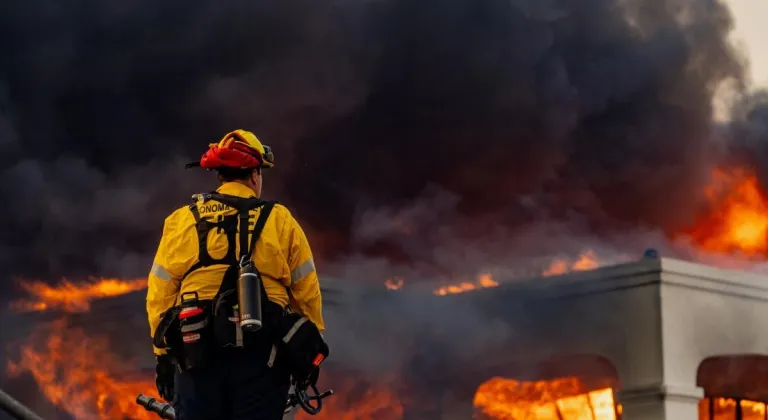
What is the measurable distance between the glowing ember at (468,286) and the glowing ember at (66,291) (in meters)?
3.22

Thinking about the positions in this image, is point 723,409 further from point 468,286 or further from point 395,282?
point 395,282

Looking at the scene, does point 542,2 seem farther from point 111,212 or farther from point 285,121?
point 111,212

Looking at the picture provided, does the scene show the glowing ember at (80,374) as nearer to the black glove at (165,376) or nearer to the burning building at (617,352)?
the burning building at (617,352)

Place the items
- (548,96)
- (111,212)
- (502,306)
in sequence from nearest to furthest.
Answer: (502,306) < (111,212) < (548,96)

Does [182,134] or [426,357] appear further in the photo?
[182,134]

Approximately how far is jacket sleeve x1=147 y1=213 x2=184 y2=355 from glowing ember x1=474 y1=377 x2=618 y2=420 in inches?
353

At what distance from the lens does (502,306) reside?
12.8 meters

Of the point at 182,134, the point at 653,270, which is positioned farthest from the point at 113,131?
the point at 653,270

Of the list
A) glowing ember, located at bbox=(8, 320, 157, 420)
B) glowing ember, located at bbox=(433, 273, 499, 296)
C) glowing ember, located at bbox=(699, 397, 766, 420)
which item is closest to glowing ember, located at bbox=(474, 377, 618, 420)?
glowing ember, located at bbox=(433, 273, 499, 296)

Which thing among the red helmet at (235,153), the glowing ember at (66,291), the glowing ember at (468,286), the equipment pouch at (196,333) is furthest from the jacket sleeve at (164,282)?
the glowing ember at (66,291)

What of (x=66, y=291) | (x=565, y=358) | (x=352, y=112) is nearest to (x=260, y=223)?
(x=565, y=358)

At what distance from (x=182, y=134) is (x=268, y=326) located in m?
10.9

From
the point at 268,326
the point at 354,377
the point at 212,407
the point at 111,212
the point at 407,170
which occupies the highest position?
the point at 407,170

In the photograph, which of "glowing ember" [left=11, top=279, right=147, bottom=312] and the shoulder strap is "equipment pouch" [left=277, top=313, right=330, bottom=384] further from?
"glowing ember" [left=11, top=279, right=147, bottom=312]
